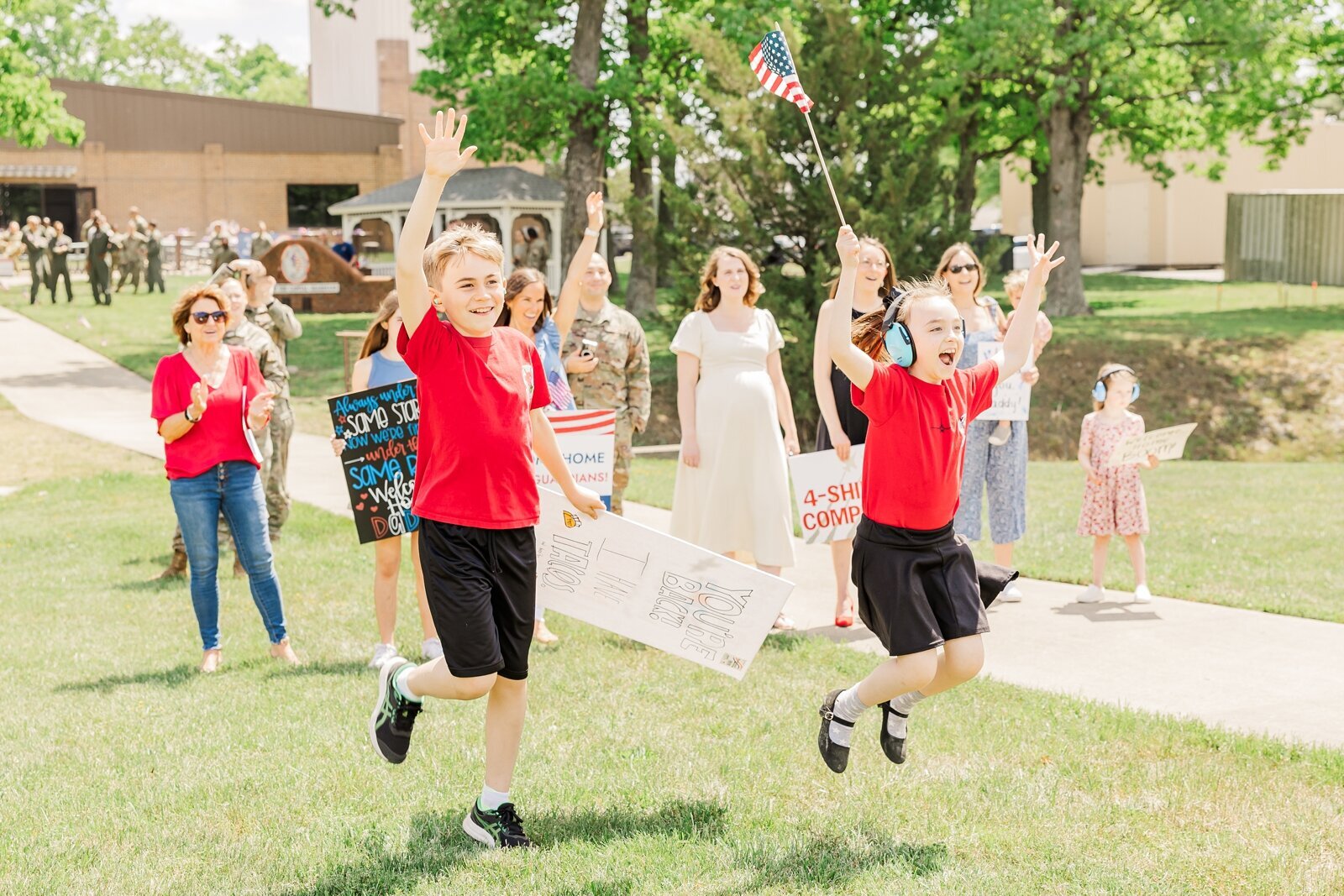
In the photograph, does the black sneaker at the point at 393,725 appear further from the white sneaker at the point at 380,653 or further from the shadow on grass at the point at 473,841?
the white sneaker at the point at 380,653

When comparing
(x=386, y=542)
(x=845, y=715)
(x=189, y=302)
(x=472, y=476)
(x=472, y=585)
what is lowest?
(x=845, y=715)

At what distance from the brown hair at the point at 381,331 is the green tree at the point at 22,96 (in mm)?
21416

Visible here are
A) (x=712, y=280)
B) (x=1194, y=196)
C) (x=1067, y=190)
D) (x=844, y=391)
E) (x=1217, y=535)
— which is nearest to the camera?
(x=712, y=280)

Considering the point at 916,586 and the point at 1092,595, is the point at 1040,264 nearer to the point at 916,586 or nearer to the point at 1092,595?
the point at 916,586

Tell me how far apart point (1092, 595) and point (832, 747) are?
4.08 meters

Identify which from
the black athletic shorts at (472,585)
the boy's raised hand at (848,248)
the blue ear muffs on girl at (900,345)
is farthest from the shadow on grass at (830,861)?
the boy's raised hand at (848,248)

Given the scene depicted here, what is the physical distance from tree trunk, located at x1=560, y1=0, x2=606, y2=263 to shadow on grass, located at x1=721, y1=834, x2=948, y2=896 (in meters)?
20.6

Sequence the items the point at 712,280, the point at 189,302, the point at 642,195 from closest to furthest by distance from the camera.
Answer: the point at 189,302
the point at 712,280
the point at 642,195

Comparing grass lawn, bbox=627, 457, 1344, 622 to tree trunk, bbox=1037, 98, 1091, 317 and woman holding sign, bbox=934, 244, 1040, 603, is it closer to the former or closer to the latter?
woman holding sign, bbox=934, 244, 1040, 603

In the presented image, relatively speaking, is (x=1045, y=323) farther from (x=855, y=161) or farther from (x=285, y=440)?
(x=855, y=161)

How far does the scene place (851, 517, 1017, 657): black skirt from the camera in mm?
4672

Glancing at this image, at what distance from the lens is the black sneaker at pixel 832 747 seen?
4918 mm

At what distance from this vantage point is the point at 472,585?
14.4ft

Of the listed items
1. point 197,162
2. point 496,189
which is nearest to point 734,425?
point 496,189
